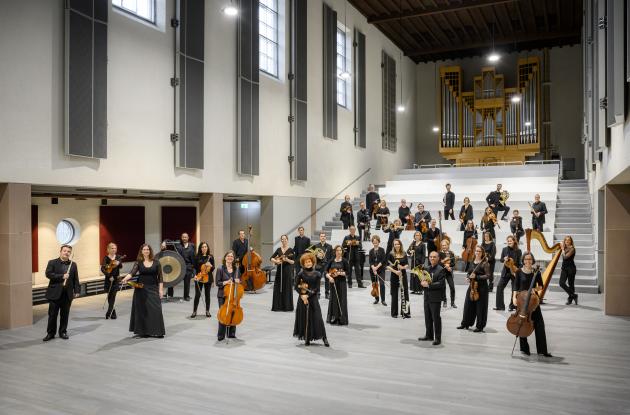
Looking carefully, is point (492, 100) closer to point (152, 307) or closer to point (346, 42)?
point (346, 42)

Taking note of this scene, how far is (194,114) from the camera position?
12914mm

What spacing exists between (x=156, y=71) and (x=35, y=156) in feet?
11.7

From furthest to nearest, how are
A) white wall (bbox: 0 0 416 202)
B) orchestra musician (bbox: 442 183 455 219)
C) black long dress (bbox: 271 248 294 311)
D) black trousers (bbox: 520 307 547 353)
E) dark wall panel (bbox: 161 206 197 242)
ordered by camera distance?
orchestra musician (bbox: 442 183 455 219) < dark wall panel (bbox: 161 206 197 242) < black long dress (bbox: 271 248 294 311) < white wall (bbox: 0 0 416 202) < black trousers (bbox: 520 307 547 353)

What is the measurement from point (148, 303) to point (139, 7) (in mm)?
6923

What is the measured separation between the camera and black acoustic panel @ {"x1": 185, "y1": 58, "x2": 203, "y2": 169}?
12727mm

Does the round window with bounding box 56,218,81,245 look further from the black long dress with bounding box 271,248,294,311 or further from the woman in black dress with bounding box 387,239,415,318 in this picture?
the woman in black dress with bounding box 387,239,415,318

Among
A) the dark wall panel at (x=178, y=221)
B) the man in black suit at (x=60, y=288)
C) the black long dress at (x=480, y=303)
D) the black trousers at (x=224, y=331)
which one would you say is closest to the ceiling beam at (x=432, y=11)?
the dark wall panel at (x=178, y=221)

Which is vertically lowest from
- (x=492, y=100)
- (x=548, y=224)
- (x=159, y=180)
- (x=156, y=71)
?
(x=548, y=224)

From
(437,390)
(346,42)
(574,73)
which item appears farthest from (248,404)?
(574,73)

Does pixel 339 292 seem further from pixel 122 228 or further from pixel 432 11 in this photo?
pixel 432 11

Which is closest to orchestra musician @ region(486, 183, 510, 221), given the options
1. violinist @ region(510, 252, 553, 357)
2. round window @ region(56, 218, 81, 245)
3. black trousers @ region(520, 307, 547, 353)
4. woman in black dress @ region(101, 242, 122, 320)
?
violinist @ region(510, 252, 553, 357)

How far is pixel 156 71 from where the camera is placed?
12023 millimetres

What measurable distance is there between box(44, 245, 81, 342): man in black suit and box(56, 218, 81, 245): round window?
5.59 metres

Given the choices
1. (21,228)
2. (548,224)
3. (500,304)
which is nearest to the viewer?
(21,228)
